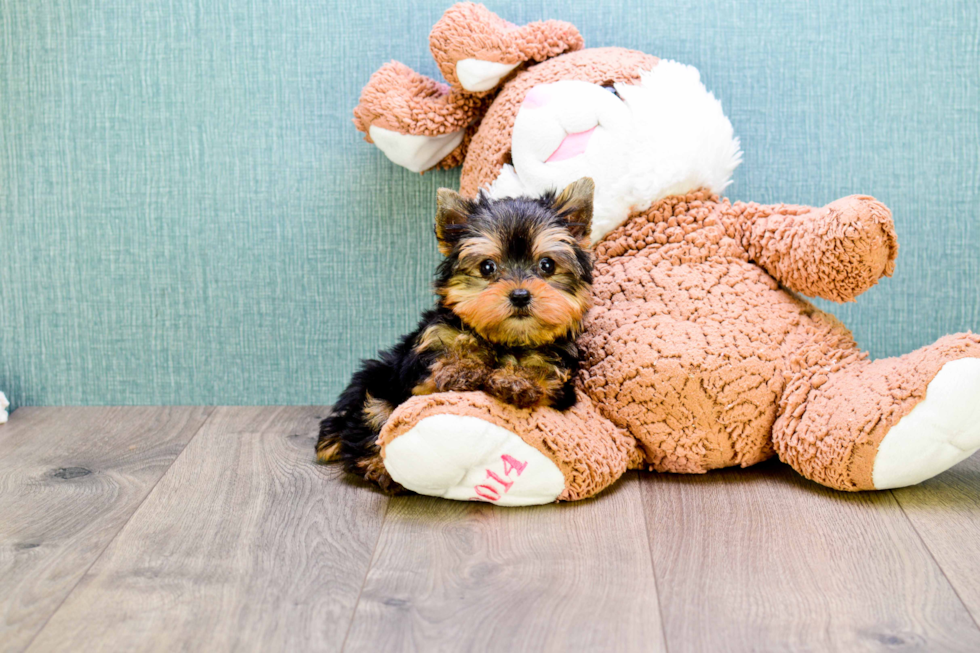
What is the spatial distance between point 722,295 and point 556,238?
45 cm

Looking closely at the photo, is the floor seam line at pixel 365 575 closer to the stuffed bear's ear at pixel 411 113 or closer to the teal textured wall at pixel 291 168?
the teal textured wall at pixel 291 168

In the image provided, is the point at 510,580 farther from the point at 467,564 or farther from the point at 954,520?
the point at 954,520

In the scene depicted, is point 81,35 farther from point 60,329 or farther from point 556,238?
point 556,238

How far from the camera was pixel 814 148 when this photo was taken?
2240 millimetres

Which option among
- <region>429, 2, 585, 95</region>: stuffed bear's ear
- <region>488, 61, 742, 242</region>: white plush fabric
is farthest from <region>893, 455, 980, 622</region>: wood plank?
<region>429, 2, 585, 95</region>: stuffed bear's ear

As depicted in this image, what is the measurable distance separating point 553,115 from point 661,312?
0.48m

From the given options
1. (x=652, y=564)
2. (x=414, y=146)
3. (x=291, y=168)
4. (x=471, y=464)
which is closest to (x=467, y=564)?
(x=471, y=464)

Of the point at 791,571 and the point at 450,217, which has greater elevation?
the point at 450,217

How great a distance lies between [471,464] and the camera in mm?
1634

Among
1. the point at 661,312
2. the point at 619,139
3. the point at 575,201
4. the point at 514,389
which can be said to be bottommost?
the point at 514,389

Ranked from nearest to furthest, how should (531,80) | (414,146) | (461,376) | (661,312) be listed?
(461,376), (661,312), (531,80), (414,146)

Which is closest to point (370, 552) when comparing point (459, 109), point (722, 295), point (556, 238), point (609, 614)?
point (609, 614)

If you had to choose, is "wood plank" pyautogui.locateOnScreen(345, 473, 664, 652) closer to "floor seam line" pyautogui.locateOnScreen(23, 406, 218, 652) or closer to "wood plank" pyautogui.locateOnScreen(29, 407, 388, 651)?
"wood plank" pyautogui.locateOnScreen(29, 407, 388, 651)

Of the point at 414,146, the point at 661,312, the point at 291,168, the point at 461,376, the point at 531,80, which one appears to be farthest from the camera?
the point at 291,168
